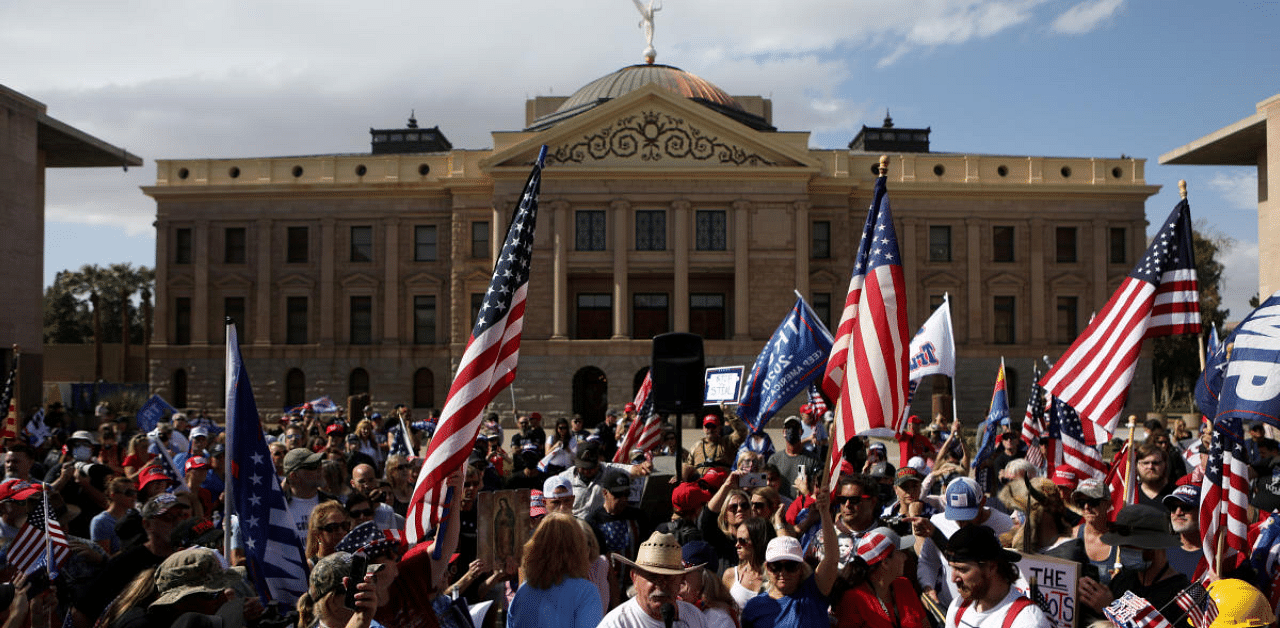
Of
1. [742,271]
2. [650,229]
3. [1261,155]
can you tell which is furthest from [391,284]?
[1261,155]

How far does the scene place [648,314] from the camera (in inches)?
1812

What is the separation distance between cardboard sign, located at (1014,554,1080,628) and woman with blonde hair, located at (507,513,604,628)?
2126 mm

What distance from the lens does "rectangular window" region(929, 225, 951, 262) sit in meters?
47.3

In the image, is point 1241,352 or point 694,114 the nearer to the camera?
point 1241,352

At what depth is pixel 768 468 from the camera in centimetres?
910

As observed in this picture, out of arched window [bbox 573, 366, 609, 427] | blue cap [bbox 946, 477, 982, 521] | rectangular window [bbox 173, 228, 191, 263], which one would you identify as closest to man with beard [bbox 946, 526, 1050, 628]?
blue cap [bbox 946, 477, 982, 521]

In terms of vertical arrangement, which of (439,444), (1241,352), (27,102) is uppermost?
(27,102)

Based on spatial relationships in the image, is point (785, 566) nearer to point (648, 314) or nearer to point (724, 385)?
point (724, 385)

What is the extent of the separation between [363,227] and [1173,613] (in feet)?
149

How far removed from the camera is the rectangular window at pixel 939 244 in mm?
47312

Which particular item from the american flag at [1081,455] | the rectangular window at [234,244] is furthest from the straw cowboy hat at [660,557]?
the rectangular window at [234,244]

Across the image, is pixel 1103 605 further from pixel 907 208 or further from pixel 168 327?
pixel 168 327

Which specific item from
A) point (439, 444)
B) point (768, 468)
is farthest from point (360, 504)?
point (768, 468)

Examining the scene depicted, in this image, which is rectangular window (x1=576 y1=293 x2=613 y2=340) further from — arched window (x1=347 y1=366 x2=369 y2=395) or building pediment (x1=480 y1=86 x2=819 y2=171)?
arched window (x1=347 y1=366 x2=369 y2=395)
